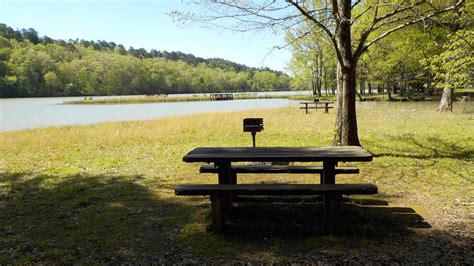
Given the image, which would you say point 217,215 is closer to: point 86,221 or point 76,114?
point 86,221

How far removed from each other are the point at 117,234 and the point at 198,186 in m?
1.23

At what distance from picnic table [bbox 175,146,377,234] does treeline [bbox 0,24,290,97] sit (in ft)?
310

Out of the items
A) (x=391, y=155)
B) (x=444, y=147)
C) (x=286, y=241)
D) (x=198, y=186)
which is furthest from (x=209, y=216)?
(x=444, y=147)

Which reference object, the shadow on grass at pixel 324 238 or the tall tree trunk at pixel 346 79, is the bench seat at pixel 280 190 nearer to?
the shadow on grass at pixel 324 238

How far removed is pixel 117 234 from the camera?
4340 mm

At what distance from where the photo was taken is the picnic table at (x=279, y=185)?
12.8 ft

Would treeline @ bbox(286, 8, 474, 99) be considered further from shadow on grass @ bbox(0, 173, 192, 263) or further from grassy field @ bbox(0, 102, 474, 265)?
shadow on grass @ bbox(0, 173, 192, 263)

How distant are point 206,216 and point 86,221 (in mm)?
1656

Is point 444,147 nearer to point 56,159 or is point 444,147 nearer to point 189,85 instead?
point 56,159

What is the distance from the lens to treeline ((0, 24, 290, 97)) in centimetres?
8812

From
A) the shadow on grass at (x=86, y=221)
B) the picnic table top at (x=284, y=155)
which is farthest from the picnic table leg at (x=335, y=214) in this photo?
the shadow on grass at (x=86, y=221)

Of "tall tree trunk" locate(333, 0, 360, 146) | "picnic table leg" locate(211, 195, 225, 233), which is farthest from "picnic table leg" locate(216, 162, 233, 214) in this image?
"tall tree trunk" locate(333, 0, 360, 146)

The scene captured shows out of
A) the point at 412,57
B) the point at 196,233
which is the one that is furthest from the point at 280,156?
the point at 412,57

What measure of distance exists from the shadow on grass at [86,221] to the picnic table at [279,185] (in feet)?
2.25
